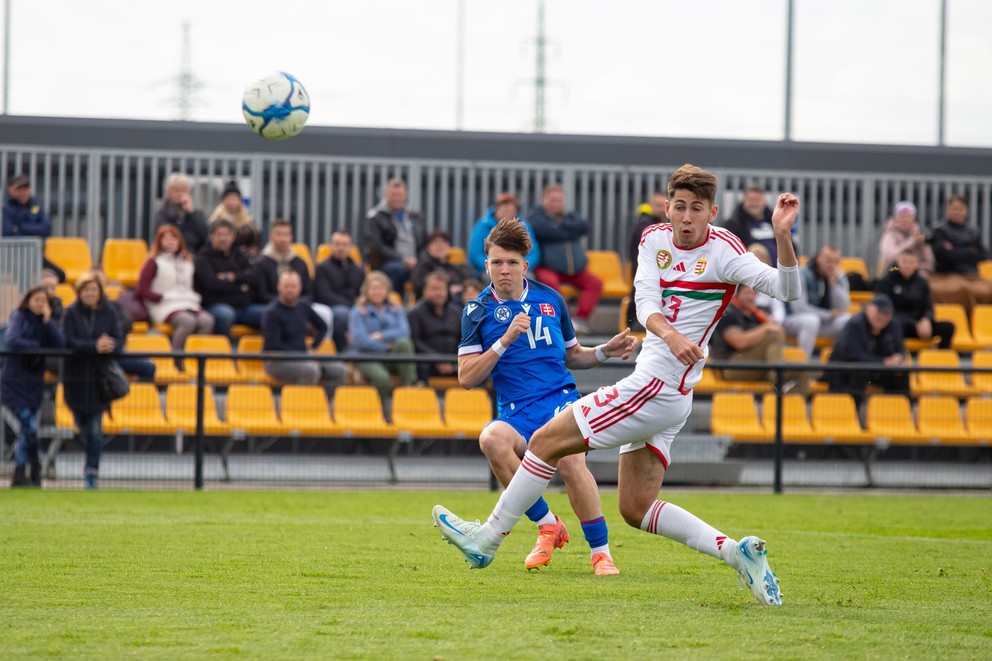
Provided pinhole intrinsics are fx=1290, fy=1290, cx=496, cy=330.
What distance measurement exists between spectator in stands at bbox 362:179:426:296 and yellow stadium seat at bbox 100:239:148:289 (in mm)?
3009

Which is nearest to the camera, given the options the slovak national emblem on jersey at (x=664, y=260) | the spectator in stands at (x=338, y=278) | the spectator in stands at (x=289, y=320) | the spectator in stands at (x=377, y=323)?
the slovak national emblem on jersey at (x=664, y=260)

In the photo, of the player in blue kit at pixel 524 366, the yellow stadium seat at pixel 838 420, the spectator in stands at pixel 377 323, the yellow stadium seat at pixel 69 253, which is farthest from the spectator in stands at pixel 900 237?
the player in blue kit at pixel 524 366

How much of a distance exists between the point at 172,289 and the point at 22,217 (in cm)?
243

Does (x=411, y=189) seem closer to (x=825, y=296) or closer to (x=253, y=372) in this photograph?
(x=825, y=296)

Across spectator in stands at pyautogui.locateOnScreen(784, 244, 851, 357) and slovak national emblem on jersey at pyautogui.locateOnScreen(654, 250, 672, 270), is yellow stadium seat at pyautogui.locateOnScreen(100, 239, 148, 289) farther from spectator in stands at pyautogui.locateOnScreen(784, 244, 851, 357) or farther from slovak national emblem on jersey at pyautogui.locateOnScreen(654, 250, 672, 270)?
slovak national emblem on jersey at pyautogui.locateOnScreen(654, 250, 672, 270)

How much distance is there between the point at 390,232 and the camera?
16.8 metres

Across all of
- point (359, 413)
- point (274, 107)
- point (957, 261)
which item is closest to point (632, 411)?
point (274, 107)

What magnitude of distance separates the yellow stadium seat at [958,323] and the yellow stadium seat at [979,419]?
3.94 meters

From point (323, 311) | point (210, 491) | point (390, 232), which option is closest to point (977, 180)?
point (390, 232)

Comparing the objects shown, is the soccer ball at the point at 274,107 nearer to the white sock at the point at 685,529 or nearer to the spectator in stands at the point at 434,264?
the spectator in stands at the point at 434,264

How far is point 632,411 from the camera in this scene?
593 cm

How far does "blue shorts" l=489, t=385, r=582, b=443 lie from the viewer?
288 inches

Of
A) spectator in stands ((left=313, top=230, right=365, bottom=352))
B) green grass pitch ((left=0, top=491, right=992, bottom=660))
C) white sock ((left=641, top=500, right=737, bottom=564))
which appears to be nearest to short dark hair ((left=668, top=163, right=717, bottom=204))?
white sock ((left=641, top=500, right=737, bottom=564))

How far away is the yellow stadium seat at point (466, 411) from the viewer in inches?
527
